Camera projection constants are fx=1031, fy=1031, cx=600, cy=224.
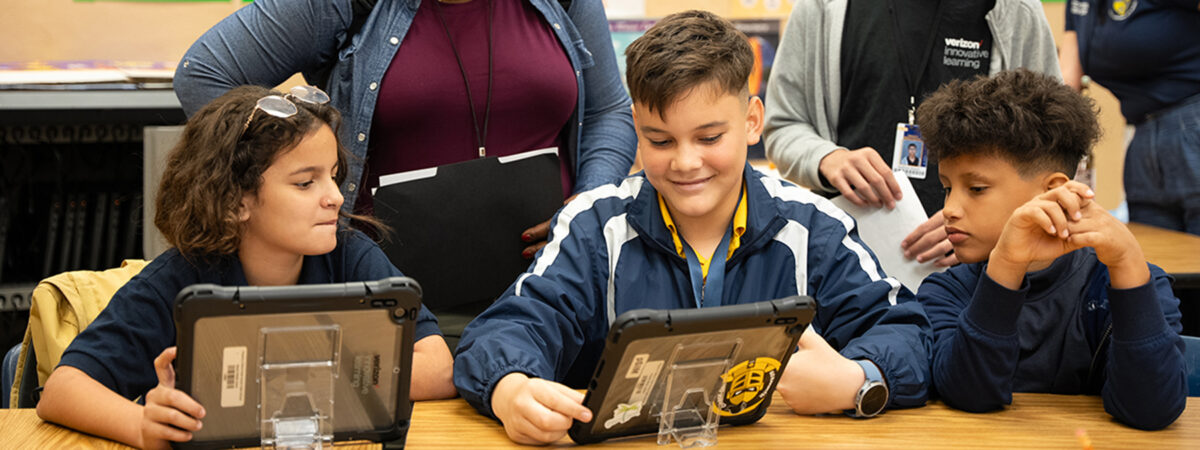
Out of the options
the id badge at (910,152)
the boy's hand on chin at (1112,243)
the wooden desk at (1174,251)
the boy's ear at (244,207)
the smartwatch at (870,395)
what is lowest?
the wooden desk at (1174,251)

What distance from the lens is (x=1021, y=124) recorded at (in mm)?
1643

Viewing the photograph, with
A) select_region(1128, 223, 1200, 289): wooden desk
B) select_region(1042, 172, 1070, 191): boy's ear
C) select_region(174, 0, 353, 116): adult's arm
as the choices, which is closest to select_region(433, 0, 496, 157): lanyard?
select_region(174, 0, 353, 116): adult's arm

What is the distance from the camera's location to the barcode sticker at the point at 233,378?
1216 millimetres

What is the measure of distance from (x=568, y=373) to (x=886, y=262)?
2.36 ft

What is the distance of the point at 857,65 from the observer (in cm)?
236

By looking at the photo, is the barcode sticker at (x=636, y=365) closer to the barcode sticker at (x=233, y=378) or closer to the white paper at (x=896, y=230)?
the barcode sticker at (x=233, y=378)

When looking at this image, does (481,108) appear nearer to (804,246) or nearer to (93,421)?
(804,246)

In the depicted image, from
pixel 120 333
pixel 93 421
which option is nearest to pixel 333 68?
pixel 120 333

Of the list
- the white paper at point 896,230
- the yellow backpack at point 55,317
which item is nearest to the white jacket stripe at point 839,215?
the white paper at point 896,230

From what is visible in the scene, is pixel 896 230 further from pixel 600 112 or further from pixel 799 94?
pixel 600 112

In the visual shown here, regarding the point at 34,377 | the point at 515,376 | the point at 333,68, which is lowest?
the point at 34,377

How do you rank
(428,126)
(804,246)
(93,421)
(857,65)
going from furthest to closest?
1. (857,65)
2. (428,126)
3. (804,246)
4. (93,421)

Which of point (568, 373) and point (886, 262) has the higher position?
point (886, 262)

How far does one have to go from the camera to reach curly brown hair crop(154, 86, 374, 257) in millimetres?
1647
